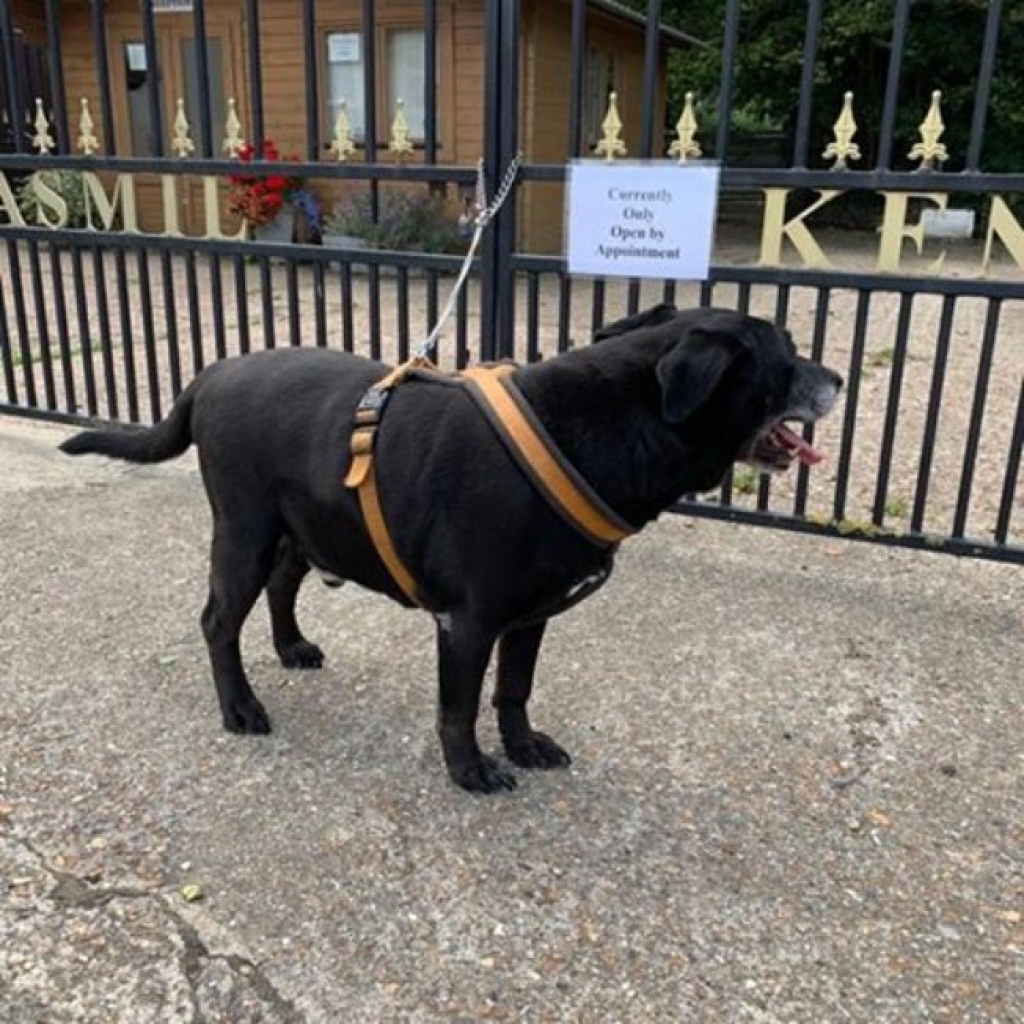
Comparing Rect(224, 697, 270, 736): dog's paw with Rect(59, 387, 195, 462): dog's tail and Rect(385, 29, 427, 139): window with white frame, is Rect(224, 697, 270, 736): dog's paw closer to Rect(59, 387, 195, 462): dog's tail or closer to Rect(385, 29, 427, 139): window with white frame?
Rect(59, 387, 195, 462): dog's tail

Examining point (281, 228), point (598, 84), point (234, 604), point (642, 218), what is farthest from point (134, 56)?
point (234, 604)

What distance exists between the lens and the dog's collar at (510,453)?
251cm

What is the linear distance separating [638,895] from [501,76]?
3140mm

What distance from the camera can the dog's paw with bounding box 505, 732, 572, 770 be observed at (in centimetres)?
304

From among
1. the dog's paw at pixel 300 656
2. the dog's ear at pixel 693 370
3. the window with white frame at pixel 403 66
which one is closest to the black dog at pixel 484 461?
the dog's ear at pixel 693 370

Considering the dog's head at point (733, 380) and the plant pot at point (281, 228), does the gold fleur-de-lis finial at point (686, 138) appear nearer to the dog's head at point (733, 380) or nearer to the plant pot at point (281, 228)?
the dog's head at point (733, 380)

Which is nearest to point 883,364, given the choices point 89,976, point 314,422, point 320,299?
point 320,299

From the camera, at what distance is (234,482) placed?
2.90 metres

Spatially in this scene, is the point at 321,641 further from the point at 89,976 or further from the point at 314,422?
the point at 89,976

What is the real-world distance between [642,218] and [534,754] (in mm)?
2194

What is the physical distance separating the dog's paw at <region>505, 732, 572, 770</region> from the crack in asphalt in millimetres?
967

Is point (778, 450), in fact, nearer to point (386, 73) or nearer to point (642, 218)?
point (642, 218)

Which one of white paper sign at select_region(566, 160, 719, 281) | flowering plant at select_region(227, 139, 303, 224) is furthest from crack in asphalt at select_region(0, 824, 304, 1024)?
flowering plant at select_region(227, 139, 303, 224)

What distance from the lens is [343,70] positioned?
48.3 ft
